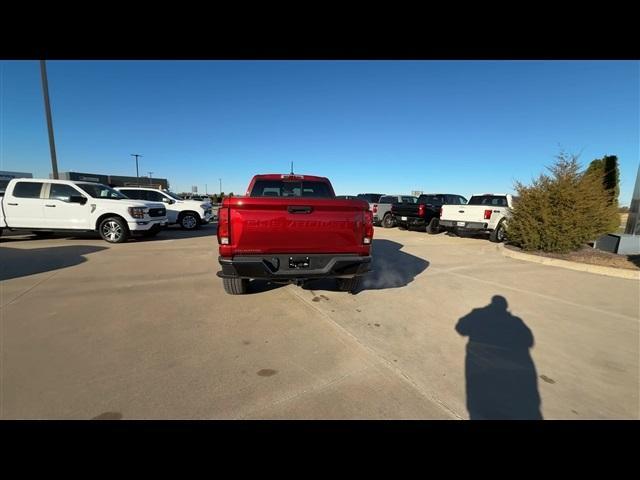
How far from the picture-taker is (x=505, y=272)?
6320mm

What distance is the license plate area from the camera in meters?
A: 3.45

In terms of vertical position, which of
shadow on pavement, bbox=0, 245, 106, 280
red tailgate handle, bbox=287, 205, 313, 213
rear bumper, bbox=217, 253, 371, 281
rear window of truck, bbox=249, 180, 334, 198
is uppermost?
rear window of truck, bbox=249, 180, 334, 198

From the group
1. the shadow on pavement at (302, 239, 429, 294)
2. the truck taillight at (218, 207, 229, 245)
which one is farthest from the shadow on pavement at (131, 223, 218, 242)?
the truck taillight at (218, 207, 229, 245)

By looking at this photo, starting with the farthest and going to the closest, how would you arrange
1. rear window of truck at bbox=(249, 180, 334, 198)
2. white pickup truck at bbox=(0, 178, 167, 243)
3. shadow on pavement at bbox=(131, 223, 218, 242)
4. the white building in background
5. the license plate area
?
the white building in background, shadow on pavement at bbox=(131, 223, 218, 242), white pickup truck at bbox=(0, 178, 167, 243), rear window of truck at bbox=(249, 180, 334, 198), the license plate area

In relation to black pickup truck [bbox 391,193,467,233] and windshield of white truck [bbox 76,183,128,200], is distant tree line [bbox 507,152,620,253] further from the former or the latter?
windshield of white truck [bbox 76,183,128,200]

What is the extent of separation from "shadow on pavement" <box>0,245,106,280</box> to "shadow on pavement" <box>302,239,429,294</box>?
5.53m

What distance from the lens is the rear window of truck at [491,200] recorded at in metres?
11.2

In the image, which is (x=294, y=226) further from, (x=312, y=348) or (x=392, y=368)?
(x=392, y=368)

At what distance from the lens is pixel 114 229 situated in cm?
859

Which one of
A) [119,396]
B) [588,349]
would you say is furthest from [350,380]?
[588,349]

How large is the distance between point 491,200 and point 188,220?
1406 centimetres

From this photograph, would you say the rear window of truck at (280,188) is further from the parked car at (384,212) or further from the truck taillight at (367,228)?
the parked car at (384,212)

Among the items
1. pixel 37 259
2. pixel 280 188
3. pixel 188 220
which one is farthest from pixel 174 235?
pixel 280 188
